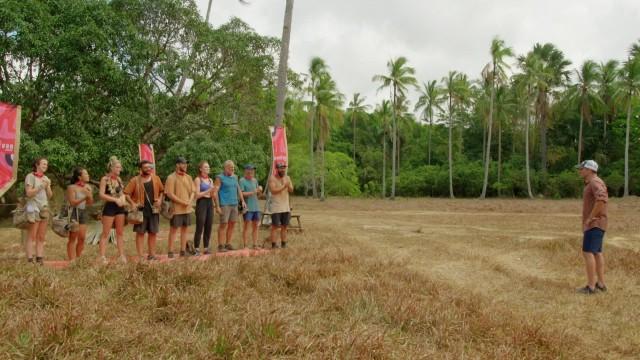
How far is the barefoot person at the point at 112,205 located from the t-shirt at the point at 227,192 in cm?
161

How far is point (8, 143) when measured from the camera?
6.50 meters

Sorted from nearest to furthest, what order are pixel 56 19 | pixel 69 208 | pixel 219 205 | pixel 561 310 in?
pixel 561 310 < pixel 69 208 < pixel 219 205 < pixel 56 19

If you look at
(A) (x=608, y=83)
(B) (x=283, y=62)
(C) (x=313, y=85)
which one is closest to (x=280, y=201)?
(B) (x=283, y=62)

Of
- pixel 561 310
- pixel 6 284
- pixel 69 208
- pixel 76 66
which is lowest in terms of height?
pixel 561 310

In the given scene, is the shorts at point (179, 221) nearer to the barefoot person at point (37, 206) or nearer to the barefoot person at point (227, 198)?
the barefoot person at point (227, 198)

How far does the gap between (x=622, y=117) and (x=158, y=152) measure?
36795mm

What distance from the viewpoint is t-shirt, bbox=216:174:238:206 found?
24.7ft

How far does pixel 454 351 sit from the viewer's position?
11.3 ft

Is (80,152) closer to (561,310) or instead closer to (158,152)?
(158,152)

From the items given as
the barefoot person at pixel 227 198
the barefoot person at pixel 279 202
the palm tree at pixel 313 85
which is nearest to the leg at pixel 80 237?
the barefoot person at pixel 227 198

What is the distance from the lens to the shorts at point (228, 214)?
7.51m

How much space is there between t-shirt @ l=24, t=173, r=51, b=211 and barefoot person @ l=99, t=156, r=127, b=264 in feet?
2.46

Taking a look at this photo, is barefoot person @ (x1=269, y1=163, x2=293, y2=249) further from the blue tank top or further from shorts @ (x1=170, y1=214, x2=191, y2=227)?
shorts @ (x1=170, y1=214, x2=191, y2=227)

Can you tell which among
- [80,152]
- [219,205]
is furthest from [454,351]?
[80,152]
